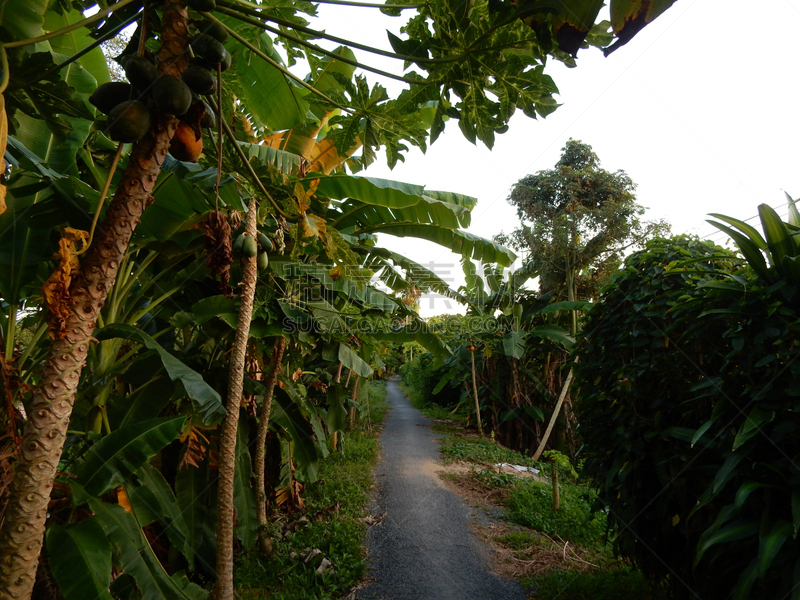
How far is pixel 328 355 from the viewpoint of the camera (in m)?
5.27

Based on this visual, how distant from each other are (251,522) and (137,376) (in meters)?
2.04

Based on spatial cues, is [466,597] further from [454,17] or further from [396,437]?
[396,437]

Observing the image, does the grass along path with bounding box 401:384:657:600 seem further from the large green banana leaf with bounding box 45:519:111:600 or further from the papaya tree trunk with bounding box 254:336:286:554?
the large green banana leaf with bounding box 45:519:111:600

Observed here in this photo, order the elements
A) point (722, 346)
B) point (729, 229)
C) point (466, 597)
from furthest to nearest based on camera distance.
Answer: point (466, 597) < point (722, 346) < point (729, 229)

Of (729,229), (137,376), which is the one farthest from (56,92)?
(729,229)

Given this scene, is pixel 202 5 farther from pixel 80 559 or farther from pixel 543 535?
pixel 543 535

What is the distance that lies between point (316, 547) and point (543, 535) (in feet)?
8.85

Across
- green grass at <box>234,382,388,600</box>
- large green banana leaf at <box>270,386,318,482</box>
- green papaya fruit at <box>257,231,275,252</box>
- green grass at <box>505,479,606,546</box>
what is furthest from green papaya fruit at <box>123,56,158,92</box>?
green grass at <box>505,479,606,546</box>

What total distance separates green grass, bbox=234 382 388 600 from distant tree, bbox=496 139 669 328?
20.2 feet

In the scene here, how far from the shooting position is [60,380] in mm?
1276

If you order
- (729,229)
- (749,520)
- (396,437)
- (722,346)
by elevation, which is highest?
(729,229)

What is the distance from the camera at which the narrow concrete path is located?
4199 millimetres

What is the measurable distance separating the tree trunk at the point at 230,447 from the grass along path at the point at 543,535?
9.17ft

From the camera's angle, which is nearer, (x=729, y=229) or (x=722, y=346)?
(x=729, y=229)
